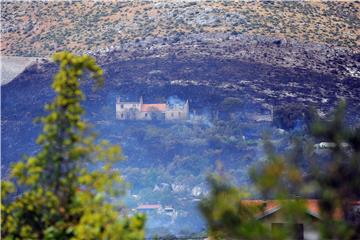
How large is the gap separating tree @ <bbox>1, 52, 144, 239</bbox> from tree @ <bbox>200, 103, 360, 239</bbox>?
0.90 m

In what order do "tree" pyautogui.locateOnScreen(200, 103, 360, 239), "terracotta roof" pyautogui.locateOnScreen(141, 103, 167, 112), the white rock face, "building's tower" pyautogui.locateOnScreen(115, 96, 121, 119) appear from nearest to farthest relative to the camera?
"tree" pyautogui.locateOnScreen(200, 103, 360, 239) → the white rock face → "building's tower" pyautogui.locateOnScreen(115, 96, 121, 119) → "terracotta roof" pyautogui.locateOnScreen(141, 103, 167, 112)

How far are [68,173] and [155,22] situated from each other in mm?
92387

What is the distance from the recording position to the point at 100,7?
10625 centimetres

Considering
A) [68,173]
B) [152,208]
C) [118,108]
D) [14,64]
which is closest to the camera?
[68,173]

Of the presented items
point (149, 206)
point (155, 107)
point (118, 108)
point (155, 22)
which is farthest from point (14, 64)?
point (149, 206)

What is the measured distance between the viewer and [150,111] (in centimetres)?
10131

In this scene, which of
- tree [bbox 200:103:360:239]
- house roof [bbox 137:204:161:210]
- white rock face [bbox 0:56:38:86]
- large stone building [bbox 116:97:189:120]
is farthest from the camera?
large stone building [bbox 116:97:189:120]

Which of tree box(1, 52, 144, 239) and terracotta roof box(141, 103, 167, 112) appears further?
terracotta roof box(141, 103, 167, 112)

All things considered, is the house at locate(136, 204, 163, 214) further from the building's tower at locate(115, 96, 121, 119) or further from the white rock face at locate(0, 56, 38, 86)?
the white rock face at locate(0, 56, 38, 86)

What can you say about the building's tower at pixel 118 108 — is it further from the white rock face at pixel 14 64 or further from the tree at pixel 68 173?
the tree at pixel 68 173

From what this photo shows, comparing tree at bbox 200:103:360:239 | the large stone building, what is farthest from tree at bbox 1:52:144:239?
the large stone building

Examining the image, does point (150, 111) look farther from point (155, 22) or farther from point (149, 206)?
point (149, 206)

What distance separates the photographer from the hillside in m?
99.8

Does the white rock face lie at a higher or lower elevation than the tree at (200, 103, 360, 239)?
lower
